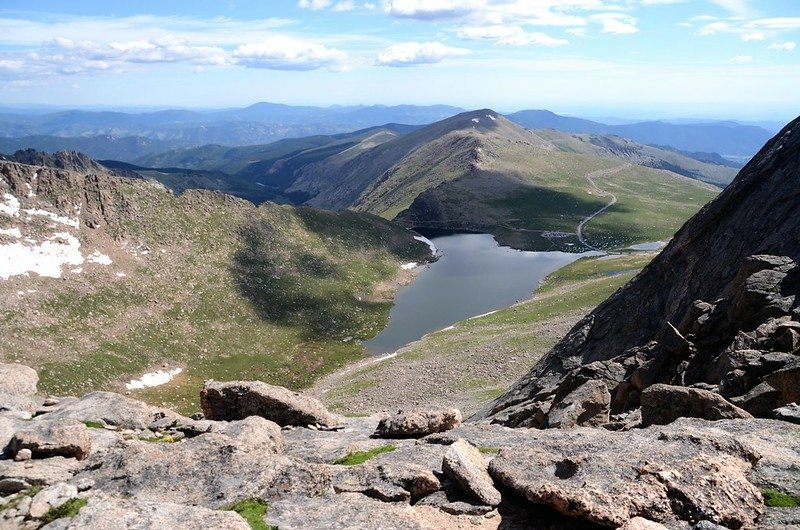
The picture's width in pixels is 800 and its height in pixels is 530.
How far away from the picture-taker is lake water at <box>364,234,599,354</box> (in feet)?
335

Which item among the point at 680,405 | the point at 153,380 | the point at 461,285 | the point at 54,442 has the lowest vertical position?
the point at 153,380

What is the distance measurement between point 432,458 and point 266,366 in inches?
2527

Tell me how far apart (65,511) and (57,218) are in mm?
88599

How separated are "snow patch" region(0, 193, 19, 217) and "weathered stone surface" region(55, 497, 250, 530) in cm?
8750

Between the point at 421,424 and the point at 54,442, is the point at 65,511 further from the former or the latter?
the point at 421,424

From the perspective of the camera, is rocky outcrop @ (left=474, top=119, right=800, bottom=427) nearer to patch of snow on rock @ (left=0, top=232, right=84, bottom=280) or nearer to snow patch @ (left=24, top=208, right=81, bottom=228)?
patch of snow on rock @ (left=0, top=232, right=84, bottom=280)

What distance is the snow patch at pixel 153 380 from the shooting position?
69500mm

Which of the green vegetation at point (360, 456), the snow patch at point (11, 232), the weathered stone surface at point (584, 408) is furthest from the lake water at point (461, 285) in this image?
the green vegetation at point (360, 456)

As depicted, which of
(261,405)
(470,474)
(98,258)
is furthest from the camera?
(98,258)

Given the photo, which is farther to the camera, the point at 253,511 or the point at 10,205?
the point at 10,205

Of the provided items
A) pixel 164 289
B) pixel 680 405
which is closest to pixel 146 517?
pixel 680 405

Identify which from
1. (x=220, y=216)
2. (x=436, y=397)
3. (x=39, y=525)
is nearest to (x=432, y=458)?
(x=39, y=525)

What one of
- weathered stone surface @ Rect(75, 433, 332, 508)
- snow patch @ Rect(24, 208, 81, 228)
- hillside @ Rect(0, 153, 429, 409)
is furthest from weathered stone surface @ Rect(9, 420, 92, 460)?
snow patch @ Rect(24, 208, 81, 228)

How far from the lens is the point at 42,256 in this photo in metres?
82.8
